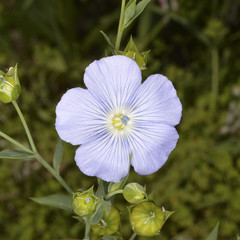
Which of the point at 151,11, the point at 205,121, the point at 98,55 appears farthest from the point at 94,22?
the point at 205,121

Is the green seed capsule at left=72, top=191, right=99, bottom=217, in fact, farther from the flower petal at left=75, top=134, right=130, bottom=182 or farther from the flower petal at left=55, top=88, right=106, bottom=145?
the flower petal at left=55, top=88, right=106, bottom=145

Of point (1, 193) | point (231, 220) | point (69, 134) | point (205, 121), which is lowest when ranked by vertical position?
point (231, 220)

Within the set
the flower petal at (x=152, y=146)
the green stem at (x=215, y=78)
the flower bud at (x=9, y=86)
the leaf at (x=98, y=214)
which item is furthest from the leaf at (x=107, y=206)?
the green stem at (x=215, y=78)

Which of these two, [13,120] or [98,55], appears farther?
[98,55]

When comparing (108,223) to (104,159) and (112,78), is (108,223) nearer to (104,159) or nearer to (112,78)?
(104,159)

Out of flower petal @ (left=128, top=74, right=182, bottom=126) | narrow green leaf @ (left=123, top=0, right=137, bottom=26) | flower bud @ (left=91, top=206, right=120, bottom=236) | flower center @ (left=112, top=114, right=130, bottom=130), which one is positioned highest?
narrow green leaf @ (left=123, top=0, right=137, bottom=26)

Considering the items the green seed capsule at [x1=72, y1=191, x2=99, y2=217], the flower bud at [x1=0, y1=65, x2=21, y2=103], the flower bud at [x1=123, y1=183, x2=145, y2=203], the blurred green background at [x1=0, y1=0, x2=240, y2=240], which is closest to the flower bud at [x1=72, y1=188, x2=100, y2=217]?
the green seed capsule at [x1=72, y1=191, x2=99, y2=217]

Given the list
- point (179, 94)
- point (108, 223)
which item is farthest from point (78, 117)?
point (179, 94)

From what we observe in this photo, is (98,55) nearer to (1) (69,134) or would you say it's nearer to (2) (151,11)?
(2) (151,11)
